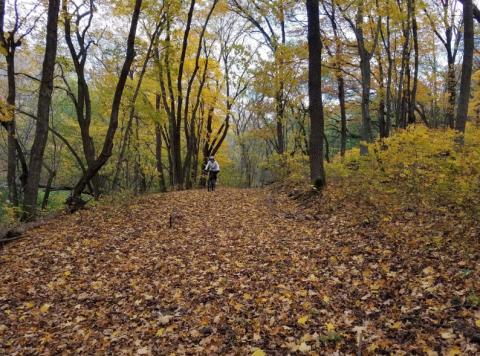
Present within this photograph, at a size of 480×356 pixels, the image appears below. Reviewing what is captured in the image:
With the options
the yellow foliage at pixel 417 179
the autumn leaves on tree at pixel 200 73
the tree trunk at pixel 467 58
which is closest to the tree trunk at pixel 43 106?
the autumn leaves on tree at pixel 200 73

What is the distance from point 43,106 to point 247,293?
8556mm

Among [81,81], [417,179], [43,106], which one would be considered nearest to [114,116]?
[43,106]

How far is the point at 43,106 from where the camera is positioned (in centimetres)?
880

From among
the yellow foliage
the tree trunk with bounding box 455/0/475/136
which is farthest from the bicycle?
the tree trunk with bounding box 455/0/475/136

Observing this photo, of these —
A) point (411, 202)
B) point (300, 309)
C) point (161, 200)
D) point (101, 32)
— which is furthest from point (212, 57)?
point (300, 309)

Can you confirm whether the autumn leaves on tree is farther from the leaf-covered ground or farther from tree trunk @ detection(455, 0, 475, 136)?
the leaf-covered ground

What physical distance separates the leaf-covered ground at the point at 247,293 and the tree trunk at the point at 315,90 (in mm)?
2233

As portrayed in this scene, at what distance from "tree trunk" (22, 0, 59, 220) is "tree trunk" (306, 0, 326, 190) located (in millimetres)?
7611

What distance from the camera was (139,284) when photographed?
202 inches

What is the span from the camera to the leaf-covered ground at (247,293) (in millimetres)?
3211

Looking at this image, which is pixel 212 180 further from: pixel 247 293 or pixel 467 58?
pixel 467 58

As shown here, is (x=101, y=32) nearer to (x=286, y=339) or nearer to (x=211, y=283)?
(x=211, y=283)

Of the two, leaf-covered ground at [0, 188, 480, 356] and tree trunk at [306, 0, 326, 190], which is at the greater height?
tree trunk at [306, 0, 326, 190]

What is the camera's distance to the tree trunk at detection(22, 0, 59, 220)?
848 centimetres
